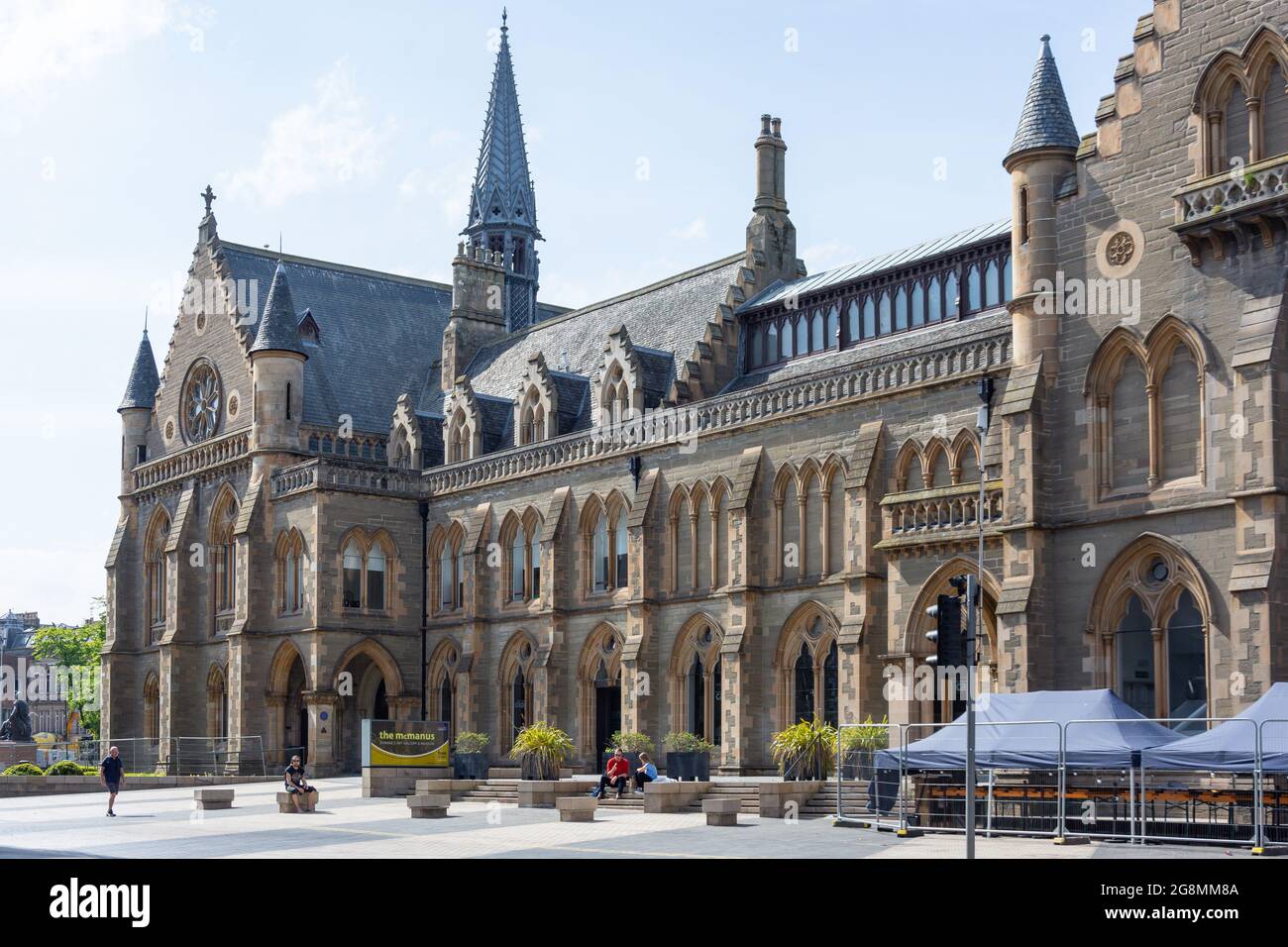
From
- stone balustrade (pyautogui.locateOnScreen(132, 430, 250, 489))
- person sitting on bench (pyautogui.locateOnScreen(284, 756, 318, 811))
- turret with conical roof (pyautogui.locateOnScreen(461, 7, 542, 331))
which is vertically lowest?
person sitting on bench (pyautogui.locateOnScreen(284, 756, 318, 811))

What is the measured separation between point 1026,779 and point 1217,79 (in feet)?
45.4

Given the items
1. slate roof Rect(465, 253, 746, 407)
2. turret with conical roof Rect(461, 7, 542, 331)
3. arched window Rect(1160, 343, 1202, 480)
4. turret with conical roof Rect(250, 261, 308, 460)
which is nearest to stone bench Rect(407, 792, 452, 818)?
arched window Rect(1160, 343, 1202, 480)

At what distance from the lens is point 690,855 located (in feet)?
84.8

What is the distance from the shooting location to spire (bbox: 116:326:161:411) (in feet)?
244

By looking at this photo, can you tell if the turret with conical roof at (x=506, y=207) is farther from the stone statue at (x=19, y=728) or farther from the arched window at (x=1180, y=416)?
the arched window at (x=1180, y=416)

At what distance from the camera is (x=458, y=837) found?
3148 centimetres

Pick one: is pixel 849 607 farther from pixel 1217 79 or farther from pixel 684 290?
pixel 684 290

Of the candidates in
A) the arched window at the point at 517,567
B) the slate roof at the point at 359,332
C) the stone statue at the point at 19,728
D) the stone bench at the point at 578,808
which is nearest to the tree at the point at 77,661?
the stone statue at the point at 19,728

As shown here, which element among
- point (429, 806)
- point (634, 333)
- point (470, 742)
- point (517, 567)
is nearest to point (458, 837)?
point (429, 806)

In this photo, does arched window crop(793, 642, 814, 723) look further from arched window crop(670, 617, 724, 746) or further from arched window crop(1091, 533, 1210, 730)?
arched window crop(1091, 533, 1210, 730)

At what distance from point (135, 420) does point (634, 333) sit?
2574 cm

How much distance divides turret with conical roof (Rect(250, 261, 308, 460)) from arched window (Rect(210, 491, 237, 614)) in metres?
3.92
